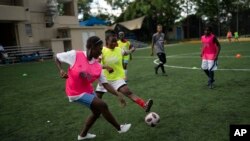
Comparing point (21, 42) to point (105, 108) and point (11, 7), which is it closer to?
point (11, 7)

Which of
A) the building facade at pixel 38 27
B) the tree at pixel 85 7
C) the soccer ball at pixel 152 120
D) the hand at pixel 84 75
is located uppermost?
the tree at pixel 85 7

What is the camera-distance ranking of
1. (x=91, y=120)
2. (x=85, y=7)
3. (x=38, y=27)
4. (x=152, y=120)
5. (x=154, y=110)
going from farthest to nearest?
(x=85, y=7), (x=38, y=27), (x=154, y=110), (x=152, y=120), (x=91, y=120)

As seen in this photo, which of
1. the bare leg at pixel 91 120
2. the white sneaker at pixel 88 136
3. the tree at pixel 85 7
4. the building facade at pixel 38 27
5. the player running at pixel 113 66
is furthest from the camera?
the tree at pixel 85 7

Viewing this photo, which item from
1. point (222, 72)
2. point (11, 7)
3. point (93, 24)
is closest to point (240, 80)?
point (222, 72)

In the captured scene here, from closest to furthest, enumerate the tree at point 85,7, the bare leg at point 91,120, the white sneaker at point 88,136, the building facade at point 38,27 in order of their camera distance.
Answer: the bare leg at point 91,120, the white sneaker at point 88,136, the building facade at point 38,27, the tree at point 85,7

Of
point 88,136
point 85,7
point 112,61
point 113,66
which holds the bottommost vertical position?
point 88,136

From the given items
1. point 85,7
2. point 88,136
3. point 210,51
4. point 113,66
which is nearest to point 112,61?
point 113,66

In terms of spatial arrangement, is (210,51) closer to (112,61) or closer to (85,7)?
(112,61)

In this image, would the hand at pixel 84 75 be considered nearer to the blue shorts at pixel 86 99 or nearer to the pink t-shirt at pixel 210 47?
the blue shorts at pixel 86 99

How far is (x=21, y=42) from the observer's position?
89.0 feet

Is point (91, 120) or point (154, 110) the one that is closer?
point (91, 120)

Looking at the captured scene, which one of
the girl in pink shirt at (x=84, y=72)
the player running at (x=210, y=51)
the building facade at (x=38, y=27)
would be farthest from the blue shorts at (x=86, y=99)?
the building facade at (x=38, y=27)

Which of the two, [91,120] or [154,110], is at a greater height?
[91,120]

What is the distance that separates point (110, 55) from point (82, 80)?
1.82 metres
